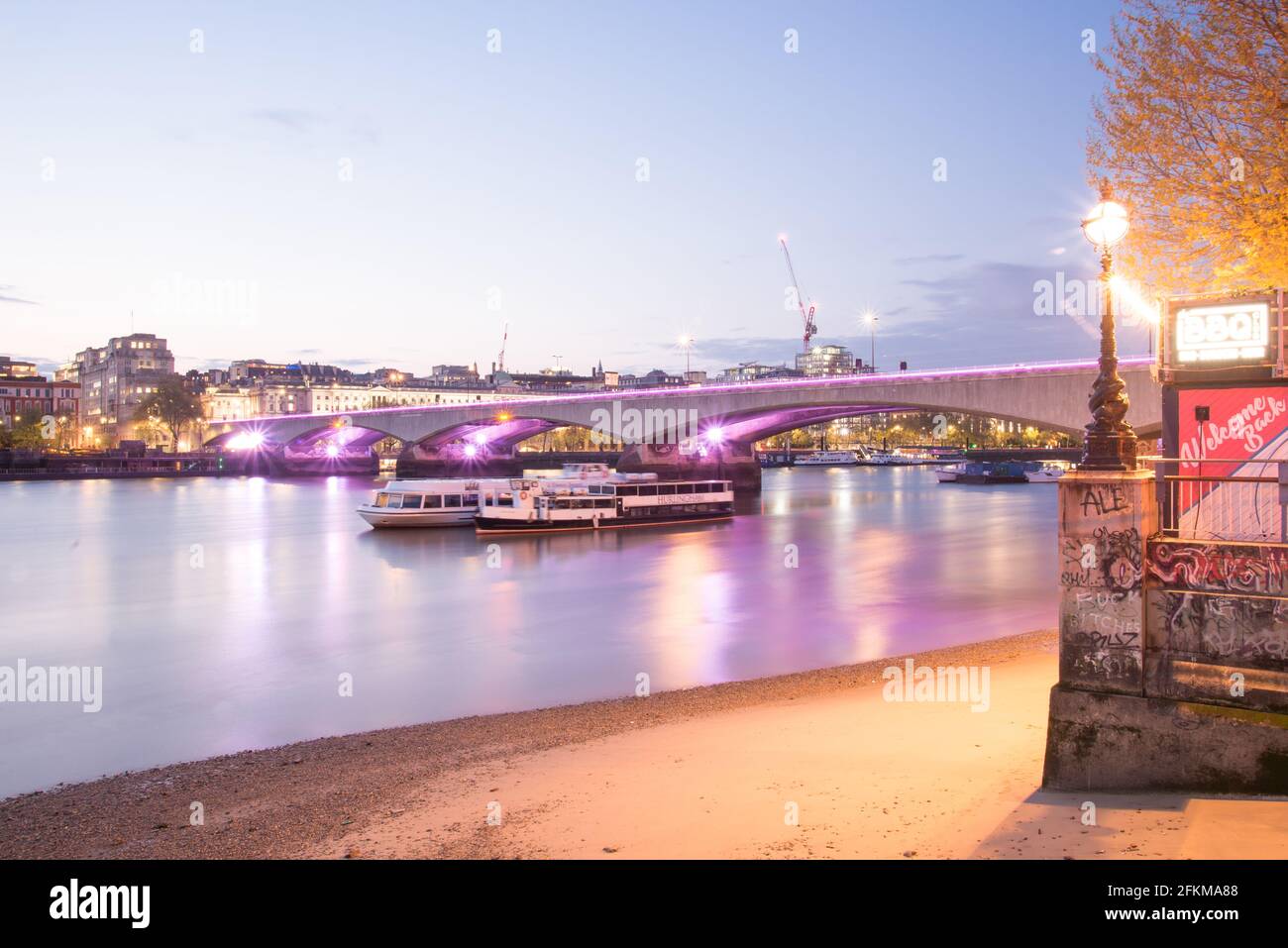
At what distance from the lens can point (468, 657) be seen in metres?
18.3

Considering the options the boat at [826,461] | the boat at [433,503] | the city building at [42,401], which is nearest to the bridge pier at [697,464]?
the boat at [433,503]

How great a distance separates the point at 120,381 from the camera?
18112cm

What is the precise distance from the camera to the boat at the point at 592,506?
4238 centimetres

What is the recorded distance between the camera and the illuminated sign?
9.15m

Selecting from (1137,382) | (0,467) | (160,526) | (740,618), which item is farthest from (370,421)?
(740,618)

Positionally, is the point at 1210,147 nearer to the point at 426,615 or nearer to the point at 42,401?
the point at 426,615

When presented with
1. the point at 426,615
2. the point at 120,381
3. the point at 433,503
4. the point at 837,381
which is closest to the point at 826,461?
the point at 837,381

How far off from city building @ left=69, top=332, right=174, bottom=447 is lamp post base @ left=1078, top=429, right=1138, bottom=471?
18237 cm

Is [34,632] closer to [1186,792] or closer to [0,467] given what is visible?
[1186,792]

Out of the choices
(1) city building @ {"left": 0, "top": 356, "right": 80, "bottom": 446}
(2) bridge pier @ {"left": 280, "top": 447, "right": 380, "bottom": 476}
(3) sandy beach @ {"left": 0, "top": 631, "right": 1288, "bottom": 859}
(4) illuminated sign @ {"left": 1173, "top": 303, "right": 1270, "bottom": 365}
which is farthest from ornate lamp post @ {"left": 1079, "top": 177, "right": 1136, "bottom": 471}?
(1) city building @ {"left": 0, "top": 356, "right": 80, "bottom": 446}

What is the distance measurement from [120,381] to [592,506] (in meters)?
167

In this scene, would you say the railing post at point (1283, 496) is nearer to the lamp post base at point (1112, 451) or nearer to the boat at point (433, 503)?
the lamp post base at point (1112, 451)

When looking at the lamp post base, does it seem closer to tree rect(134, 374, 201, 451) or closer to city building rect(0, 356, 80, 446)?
tree rect(134, 374, 201, 451)
